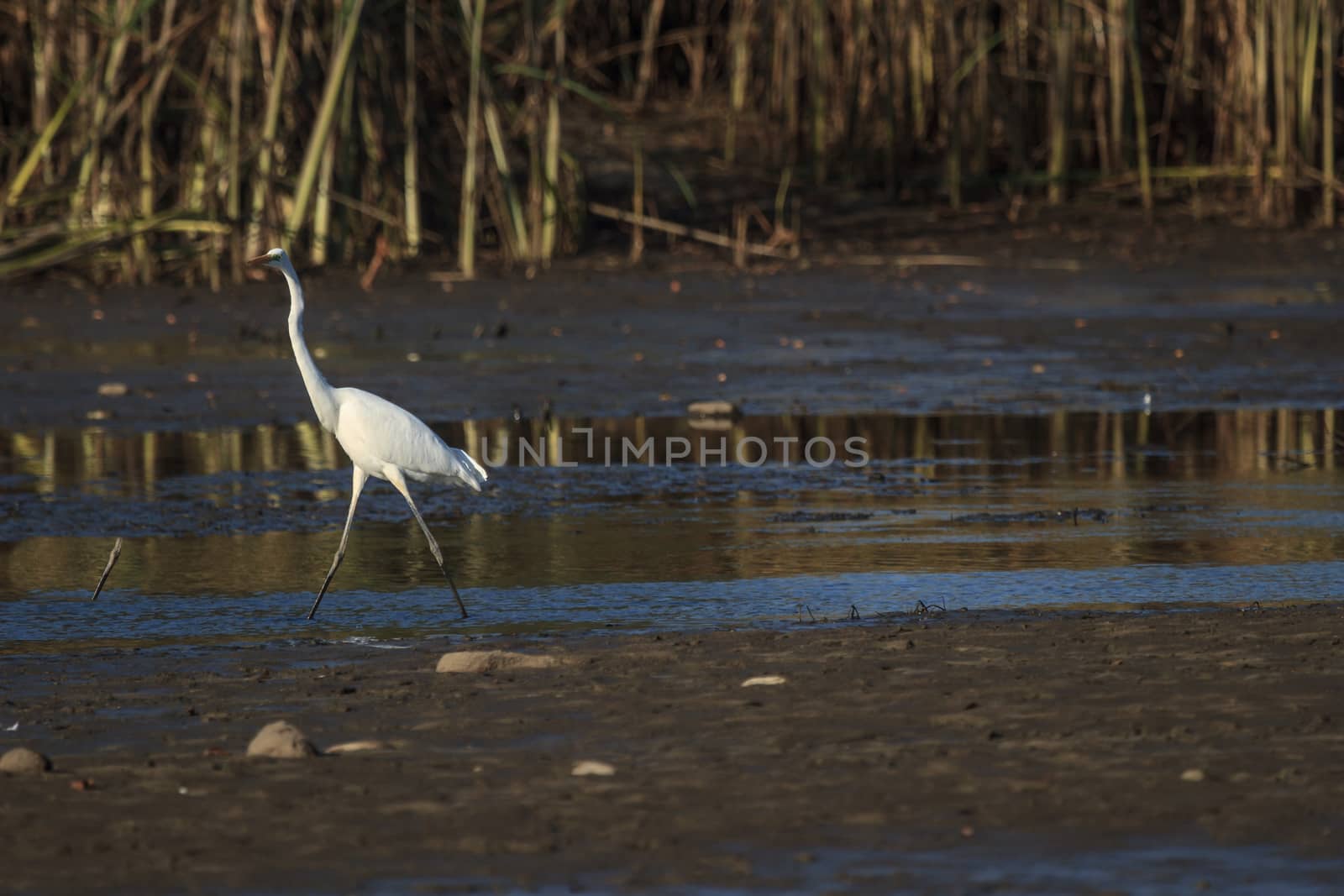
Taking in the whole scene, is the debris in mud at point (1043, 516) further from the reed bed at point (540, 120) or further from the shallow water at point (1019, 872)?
the reed bed at point (540, 120)

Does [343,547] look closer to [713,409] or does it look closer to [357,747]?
[357,747]

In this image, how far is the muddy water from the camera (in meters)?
6.76

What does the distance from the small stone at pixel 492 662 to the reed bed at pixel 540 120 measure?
9.28 m

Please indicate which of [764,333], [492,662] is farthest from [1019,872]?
[764,333]

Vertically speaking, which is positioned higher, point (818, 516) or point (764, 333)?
point (764, 333)

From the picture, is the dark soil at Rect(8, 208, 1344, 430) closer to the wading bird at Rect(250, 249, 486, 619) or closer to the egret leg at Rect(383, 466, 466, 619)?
the wading bird at Rect(250, 249, 486, 619)

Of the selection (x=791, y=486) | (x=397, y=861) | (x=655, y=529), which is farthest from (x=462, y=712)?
(x=791, y=486)

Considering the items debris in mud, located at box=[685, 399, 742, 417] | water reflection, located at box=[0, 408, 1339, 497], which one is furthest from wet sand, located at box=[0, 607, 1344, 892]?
debris in mud, located at box=[685, 399, 742, 417]

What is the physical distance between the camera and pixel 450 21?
51.5 ft

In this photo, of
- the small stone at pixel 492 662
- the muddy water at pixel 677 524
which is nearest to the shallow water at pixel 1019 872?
the small stone at pixel 492 662

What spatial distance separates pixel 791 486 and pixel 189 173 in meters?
7.52

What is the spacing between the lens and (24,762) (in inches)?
182

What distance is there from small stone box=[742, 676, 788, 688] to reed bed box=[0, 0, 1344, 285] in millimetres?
9719

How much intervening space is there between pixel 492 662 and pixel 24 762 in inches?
53.9
